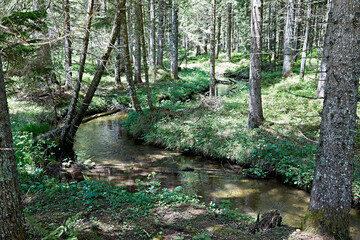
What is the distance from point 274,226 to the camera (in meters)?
4.40

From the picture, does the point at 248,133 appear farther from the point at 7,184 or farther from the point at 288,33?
the point at 288,33

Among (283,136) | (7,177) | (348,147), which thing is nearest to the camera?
(7,177)

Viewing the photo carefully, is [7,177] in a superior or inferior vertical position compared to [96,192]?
superior

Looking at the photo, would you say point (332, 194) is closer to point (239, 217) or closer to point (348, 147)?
point (348, 147)

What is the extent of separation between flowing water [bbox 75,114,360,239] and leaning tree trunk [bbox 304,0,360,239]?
5.32ft

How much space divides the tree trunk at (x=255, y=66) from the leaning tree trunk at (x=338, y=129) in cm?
453

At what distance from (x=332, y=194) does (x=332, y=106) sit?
1.37 metres

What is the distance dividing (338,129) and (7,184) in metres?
4.30

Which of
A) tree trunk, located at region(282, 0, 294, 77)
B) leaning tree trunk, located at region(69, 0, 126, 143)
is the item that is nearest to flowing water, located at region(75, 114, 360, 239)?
leaning tree trunk, located at region(69, 0, 126, 143)

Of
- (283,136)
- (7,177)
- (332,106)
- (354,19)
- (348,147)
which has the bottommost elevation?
(283,136)

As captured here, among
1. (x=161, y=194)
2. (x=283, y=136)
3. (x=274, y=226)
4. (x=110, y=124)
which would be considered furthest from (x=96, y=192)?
(x=110, y=124)

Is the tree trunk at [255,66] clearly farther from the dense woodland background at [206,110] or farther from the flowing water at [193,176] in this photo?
the flowing water at [193,176]

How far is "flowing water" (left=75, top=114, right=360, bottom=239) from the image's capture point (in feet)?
20.2

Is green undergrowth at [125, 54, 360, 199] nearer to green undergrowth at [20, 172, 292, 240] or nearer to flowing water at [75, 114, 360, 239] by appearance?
flowing water at [75, 114, 360, 239]
